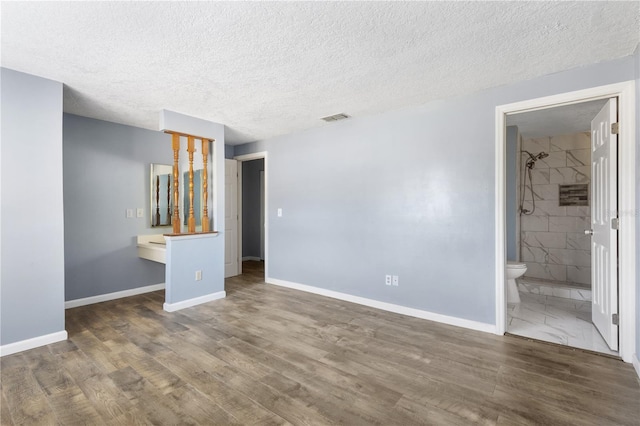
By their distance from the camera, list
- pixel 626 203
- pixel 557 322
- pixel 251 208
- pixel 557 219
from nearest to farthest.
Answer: pixel 626 203 < pixel 557 322 < pixel 557 219 < pixel 251 208

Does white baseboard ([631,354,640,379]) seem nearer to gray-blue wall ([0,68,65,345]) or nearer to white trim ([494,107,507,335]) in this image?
white trim ([494,107,507,335])

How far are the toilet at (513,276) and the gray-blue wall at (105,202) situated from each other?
488 cm

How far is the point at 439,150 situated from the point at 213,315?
3104 millimetres

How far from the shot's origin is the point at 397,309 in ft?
11.7

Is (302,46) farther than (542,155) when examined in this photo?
No

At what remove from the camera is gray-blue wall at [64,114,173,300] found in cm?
382

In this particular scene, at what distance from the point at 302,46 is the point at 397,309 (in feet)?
9.48

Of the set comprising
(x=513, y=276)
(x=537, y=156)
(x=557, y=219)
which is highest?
(x=537, y=156)

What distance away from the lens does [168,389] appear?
2043mm

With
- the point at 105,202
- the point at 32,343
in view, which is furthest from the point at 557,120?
the point at 32,343

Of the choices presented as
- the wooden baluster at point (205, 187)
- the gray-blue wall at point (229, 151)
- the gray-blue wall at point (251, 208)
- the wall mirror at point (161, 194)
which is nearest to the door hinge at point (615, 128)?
the wooden baluster at point (205, 187)

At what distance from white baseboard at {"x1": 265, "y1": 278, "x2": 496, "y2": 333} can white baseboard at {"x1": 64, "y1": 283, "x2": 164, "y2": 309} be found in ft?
6.13

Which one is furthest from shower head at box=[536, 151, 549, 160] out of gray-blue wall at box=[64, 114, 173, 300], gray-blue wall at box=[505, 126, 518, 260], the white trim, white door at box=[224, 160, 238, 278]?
gray-blue wall at box=[64, 114, 173, 300]

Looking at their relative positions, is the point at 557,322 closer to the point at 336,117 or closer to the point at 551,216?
the point at 551,216
